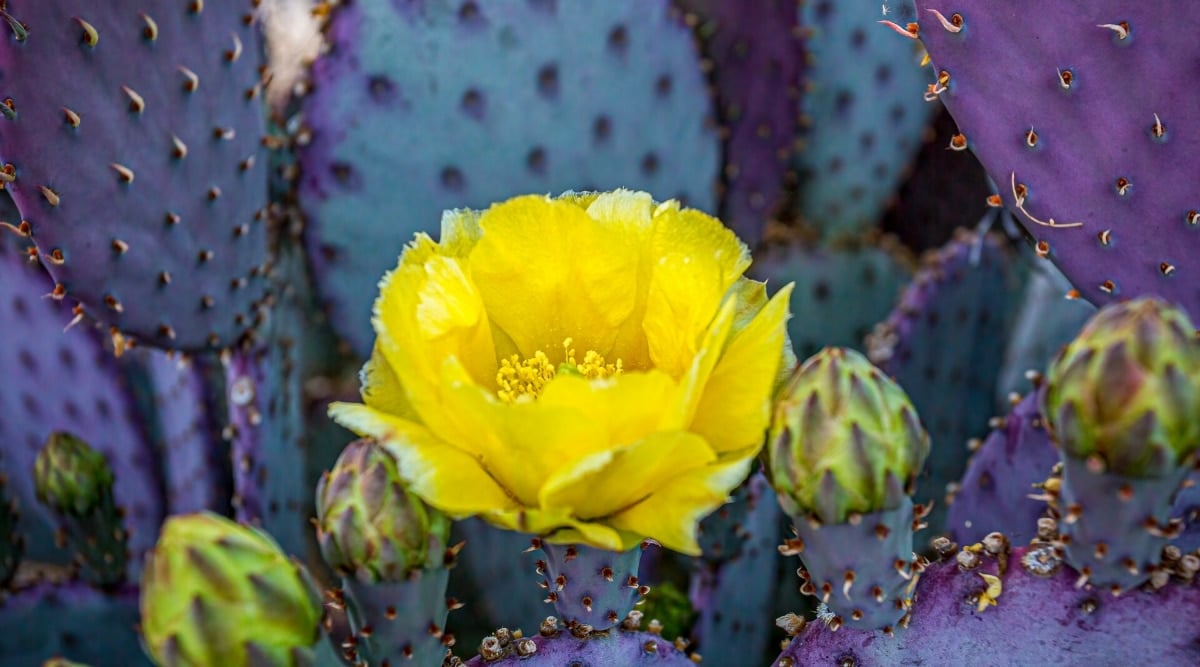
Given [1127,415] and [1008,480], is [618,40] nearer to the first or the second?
[1008,480]

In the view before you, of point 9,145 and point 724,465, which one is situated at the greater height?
point 9,145

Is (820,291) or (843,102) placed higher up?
(843,102)

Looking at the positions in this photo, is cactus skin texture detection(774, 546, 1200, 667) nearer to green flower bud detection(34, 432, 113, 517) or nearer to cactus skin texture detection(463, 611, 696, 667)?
cactus skin texture detection(463, 611, 696, 667)

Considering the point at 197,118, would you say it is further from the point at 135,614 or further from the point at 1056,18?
the point at 1056,18

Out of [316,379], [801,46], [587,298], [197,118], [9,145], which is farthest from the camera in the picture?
[316,379]

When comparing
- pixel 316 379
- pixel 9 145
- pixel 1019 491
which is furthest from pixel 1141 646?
pixel 316 379

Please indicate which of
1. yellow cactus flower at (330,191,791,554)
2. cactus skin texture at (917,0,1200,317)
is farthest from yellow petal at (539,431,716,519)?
cactus skin texture at (917,0,1200,317)

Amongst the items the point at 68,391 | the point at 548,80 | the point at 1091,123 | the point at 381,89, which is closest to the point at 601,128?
the point at 548,80

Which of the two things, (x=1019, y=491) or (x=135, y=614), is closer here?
(x=1019, y=491)
